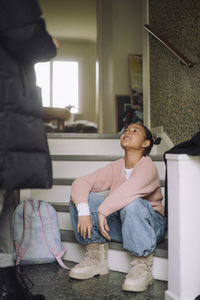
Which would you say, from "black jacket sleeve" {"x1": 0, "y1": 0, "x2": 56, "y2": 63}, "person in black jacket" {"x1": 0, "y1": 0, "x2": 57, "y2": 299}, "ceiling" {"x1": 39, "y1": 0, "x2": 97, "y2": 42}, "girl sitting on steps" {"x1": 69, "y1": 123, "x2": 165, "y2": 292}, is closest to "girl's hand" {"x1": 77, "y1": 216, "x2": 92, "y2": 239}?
"girl sitting on steps" {"x1": 69, "y1": 123, "x2": 165, "y2": 292}

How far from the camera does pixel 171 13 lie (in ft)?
10.3

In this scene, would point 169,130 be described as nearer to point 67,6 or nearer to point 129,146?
point 129,146

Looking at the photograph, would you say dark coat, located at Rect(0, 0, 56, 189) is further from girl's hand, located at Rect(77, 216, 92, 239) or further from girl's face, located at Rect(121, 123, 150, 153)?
girl's face, located at Rect(121, 123, 150, 153)

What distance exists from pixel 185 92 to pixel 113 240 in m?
1.32

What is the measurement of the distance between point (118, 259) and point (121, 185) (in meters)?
0.44

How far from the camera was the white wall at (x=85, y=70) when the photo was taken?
9.52m

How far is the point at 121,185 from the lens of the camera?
6.08 ft

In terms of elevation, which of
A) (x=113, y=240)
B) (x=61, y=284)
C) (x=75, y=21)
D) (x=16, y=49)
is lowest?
(x=61, y=284)

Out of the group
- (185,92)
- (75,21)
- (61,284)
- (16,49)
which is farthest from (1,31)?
(75,21)

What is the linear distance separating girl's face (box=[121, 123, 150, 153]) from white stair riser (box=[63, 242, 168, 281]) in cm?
55

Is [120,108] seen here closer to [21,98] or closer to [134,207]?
[134,207]

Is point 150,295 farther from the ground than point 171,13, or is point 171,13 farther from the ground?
point 171,13

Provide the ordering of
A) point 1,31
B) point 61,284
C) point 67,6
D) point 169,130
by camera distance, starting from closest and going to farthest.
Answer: point 1,31, point 61,284, point 169,130, point 67,6

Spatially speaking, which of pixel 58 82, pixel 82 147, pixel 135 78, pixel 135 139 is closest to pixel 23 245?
pixel 135 139
